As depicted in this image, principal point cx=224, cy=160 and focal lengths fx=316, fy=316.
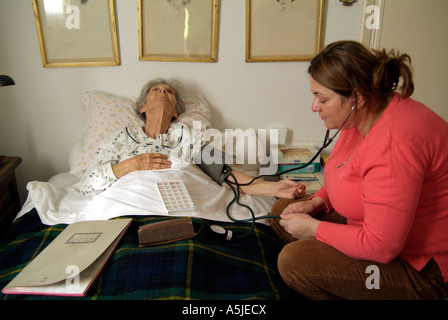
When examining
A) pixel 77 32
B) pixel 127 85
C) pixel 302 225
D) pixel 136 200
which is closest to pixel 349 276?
pixel 302 225

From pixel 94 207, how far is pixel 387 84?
4.01 feet

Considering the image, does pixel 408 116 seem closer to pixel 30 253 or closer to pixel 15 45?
pixel 30 253

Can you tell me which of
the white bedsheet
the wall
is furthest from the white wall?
the white bedsheet

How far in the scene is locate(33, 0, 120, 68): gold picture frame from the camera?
5.76ft

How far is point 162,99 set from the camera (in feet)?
5.49

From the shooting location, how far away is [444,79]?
1.92 metres

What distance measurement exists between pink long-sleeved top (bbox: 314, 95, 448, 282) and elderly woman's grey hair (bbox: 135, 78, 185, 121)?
109cm

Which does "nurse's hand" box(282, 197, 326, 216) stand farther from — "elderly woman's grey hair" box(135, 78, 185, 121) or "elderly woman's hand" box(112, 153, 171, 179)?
"elderly woman's grey hair" box(135, 78, 185, 121)

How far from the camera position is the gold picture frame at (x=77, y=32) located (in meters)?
1.75

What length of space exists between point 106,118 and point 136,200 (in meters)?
0.68

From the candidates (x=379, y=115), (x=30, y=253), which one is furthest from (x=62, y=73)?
(x=379, y=115)

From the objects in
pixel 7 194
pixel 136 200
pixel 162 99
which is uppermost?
pixel 162 99

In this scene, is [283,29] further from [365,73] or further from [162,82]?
[365,73]

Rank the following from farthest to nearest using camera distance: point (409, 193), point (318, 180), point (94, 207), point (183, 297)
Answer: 1. point (318, 180)
2. point (94, 207)
3. point (183, 297)
4. point (409, 193)
